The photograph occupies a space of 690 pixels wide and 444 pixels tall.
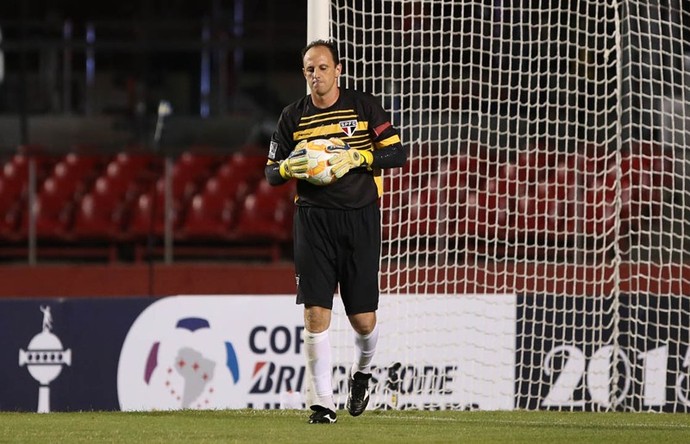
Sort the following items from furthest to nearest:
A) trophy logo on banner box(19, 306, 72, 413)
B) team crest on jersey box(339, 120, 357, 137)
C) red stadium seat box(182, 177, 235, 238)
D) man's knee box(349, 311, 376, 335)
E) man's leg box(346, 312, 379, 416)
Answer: red stadium seat box(182, 177, 235, 238) < trophy logo on banner box(19, 306, 72, 413) < man's leg box(346, 312, 379, 416) < man's knee box(349, 311, 376, 335) < team crest on jersey box(339, 120, 357, 137)

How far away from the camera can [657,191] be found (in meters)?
10.0

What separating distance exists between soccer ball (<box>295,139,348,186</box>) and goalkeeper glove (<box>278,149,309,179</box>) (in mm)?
19

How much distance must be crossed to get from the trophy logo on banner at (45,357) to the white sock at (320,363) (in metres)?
2.71

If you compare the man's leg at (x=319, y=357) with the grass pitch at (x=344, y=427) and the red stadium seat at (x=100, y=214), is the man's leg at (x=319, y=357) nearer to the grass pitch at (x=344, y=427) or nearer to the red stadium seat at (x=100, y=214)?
the grass pitch at (x=344, y=427)

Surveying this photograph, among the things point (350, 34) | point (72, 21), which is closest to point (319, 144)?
point (350, 34)

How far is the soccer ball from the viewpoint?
597 cm

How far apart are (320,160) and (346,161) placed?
0.12 metres

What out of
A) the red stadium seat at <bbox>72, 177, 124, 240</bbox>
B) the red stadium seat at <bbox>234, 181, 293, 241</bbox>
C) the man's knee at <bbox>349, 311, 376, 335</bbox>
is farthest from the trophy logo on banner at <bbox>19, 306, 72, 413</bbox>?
the red stadium seat at <bbox>234, 181, 293, 241</bbox>

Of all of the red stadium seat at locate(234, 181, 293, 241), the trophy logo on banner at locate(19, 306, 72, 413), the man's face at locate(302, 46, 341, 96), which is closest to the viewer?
the man's face at locate(302, 46, 341, 96)

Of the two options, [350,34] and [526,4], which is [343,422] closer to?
[350,34]

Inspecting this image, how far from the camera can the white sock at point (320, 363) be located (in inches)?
247

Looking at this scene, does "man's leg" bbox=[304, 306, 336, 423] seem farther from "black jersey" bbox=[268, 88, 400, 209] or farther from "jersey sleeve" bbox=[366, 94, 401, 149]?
"jersey sleeve" bbox=[366, 94, 401, 149]

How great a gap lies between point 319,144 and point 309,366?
110cm

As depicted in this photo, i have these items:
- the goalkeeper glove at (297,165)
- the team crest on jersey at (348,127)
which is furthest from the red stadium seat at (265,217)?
the goalkeeper glove at (297,165)
